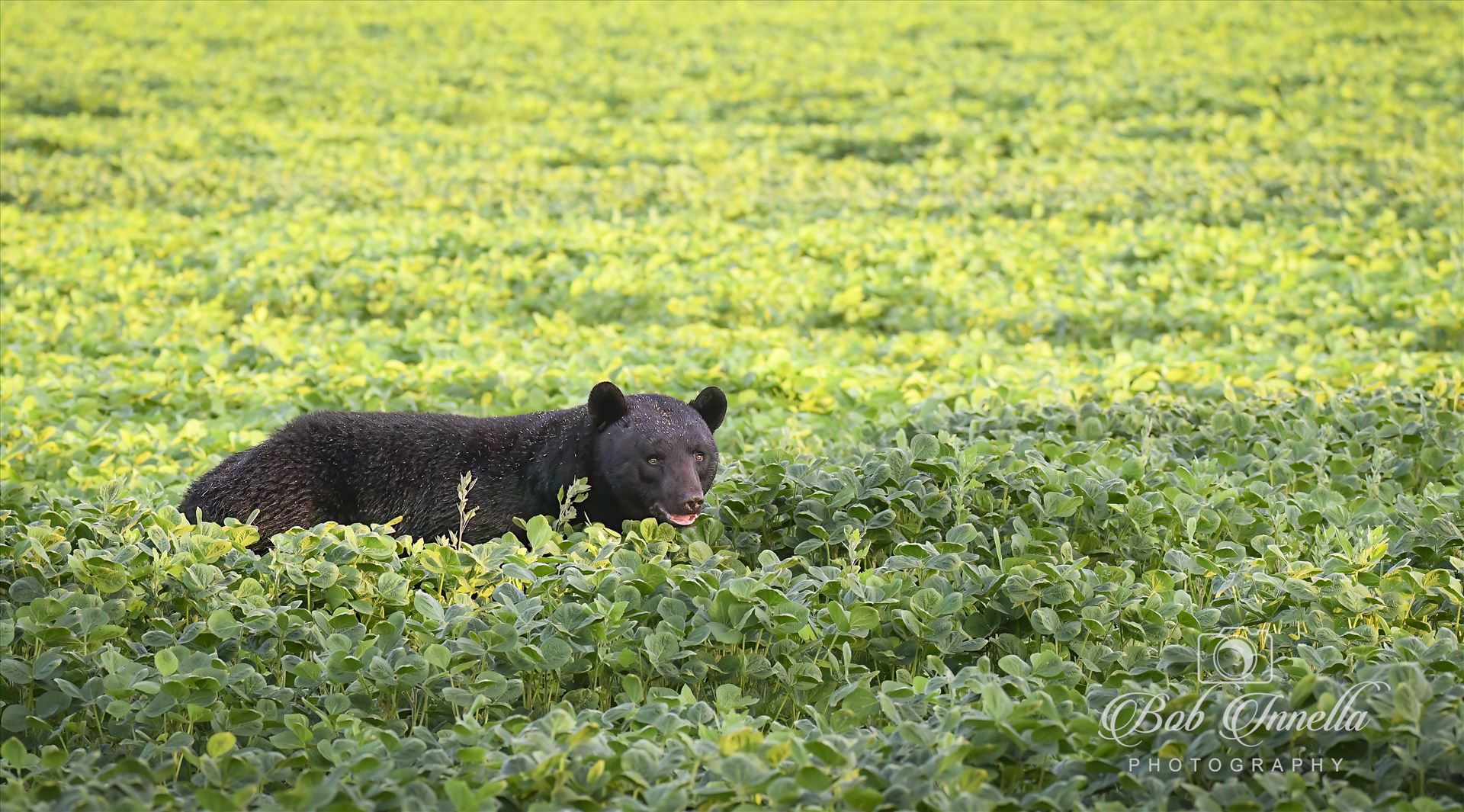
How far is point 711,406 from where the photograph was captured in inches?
250

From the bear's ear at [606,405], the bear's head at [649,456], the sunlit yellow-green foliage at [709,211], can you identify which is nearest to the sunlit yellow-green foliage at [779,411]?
the sunlit yellow-green foliage at [709,211]

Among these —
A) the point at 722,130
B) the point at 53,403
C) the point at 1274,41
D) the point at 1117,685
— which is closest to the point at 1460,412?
the point at 1117,685

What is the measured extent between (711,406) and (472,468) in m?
1.10

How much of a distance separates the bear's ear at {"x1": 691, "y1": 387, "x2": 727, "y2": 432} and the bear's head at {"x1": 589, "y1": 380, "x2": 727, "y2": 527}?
17 centimetres

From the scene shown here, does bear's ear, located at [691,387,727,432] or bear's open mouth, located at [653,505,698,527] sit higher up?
bear's ear, located at [691,387,727,432]

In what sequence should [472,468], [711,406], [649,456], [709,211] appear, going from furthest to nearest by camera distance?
[709,211], [711,406], [472,468], [649,456]

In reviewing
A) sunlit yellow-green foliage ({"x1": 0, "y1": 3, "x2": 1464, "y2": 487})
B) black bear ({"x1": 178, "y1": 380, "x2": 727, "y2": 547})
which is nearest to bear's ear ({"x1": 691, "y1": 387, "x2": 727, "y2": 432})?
black bear ({"x1": 178, "y1": 380, "x2": 727, "y2": 547})

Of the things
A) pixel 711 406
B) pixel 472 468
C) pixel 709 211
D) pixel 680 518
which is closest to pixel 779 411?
pixel 711 406

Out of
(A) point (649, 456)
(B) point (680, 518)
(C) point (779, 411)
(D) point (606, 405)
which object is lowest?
(C) point (779, 411)

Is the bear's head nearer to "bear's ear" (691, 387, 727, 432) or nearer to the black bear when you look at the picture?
the black bear

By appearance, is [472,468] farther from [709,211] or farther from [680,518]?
[709,211]

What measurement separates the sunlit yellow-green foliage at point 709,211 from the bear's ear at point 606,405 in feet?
7.77

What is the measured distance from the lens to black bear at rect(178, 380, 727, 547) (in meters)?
5.96

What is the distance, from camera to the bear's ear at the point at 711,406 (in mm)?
6305
